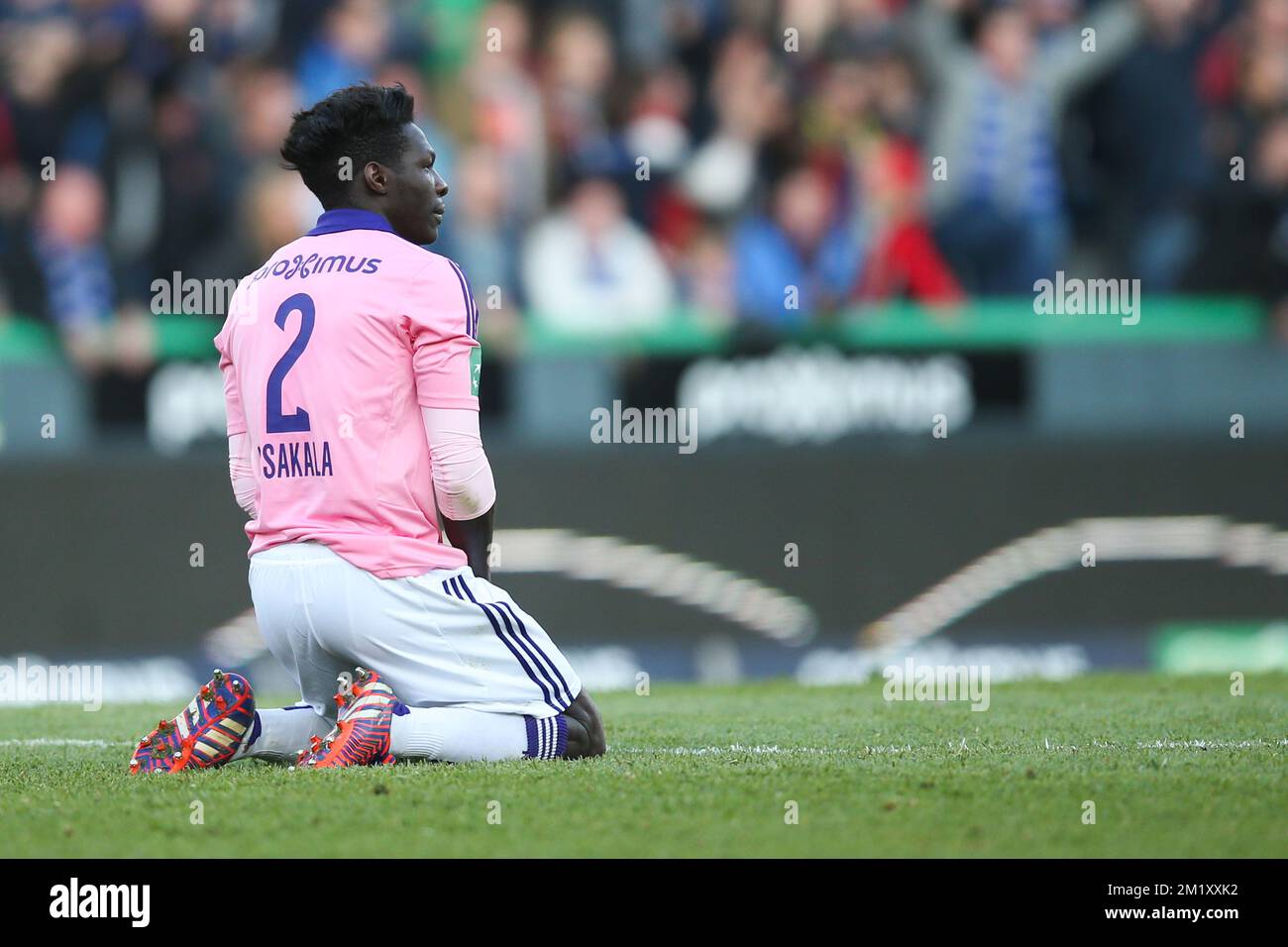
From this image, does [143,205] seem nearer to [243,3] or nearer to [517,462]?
[243,3]

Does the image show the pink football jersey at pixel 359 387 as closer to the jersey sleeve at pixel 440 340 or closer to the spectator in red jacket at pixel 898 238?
the jersey sleeve at pixel 440 340

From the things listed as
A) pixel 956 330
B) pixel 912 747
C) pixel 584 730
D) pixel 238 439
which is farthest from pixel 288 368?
pixel 956 330

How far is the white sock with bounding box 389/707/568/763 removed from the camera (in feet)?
15.8

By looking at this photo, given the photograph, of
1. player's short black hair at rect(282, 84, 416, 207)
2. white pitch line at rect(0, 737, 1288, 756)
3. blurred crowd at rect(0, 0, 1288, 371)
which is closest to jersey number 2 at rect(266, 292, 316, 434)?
player's short black hair at rect(282, 84, 416, 207)

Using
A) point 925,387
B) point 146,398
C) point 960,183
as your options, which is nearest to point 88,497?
point 146,398

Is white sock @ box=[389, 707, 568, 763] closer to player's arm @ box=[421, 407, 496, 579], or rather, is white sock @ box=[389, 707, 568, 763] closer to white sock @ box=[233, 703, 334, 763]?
white sock @ box=[233, 703, 334, 763]

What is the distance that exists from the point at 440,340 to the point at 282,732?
44.6 inches

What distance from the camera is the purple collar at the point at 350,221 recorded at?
5.03m

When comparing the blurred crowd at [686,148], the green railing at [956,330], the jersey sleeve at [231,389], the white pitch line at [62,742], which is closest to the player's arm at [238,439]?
the jersey sleeve at [231,389]

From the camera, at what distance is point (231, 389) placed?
16.8ft

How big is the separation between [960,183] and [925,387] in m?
1.60

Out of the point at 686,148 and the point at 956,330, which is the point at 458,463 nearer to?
the point at 956,330

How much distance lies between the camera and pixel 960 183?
11.2 m
